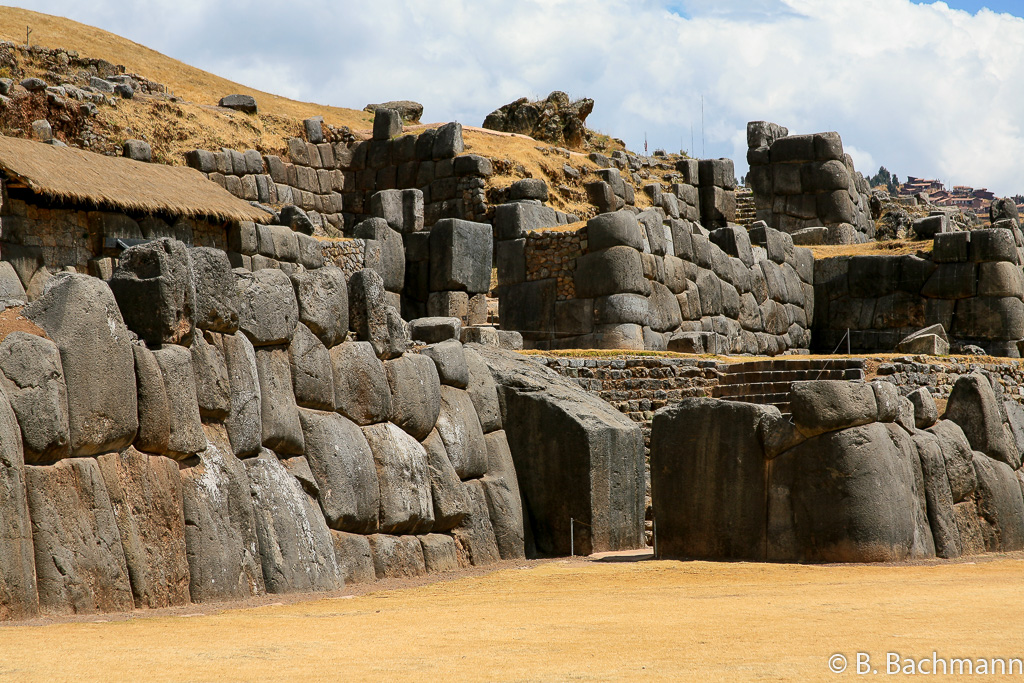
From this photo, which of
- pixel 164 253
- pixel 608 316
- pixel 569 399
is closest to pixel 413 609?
pixel 164 253

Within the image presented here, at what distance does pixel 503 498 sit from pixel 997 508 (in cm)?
516

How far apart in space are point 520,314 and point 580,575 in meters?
11.7

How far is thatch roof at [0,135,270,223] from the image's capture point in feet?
64.5

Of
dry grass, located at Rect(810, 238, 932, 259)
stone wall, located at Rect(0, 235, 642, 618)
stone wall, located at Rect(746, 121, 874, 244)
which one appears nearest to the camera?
stone wall, located at Rect(0, 235, 642, 618)

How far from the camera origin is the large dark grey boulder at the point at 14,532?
6.80 metres

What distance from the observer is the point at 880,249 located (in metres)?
26.0

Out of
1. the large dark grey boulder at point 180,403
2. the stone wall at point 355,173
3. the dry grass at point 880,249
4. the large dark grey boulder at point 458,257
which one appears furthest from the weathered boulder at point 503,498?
the stone wall at point 355,173

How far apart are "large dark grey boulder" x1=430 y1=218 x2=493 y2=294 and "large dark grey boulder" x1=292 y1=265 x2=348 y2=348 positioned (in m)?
11.0

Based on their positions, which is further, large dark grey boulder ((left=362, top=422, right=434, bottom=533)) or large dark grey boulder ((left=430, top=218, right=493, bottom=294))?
large dark grey boulder ((left=430, top=218, right=493, bottom=294))

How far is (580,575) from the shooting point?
1002 centimetres

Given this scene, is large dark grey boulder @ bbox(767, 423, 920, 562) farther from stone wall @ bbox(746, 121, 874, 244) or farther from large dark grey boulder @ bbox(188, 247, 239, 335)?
stone wall @ bbox(746, 121, 874, 244)

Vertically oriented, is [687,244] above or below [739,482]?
above

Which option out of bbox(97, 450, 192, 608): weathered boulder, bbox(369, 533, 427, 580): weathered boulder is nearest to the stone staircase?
bbox(369, 533, 427, 580): weathered boulder

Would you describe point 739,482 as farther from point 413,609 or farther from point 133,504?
point 133,504
